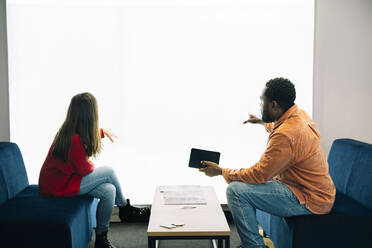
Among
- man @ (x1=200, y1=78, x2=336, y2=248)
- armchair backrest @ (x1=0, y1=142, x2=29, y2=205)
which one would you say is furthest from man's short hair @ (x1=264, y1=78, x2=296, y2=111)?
armchair backrest @ (x1=0, y1=142, x2=29, y2=205)

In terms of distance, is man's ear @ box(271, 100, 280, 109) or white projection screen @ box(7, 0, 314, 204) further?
white projection screen @ box(7, 0, 314, 204)

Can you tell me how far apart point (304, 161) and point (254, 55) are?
4.97ft

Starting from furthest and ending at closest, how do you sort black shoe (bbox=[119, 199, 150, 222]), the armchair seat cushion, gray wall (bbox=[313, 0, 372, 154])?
gray wall (bbox=[313, 0, 372, 154]) < black shoe (bbox=[119, 199, 150, 222]) < the armchair seat cushion

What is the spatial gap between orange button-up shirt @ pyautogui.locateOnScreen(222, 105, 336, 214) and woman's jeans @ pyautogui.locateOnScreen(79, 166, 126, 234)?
1085 millimetres

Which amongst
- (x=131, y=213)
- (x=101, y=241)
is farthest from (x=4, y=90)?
(x=101, y=241)

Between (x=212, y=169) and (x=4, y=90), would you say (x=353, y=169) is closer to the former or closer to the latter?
(x=212, y=169)

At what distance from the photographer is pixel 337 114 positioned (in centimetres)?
361

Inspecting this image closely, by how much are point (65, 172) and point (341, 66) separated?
2608 mm

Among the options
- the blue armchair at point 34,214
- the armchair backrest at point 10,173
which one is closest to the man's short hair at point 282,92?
the blue armchair at point 34,214

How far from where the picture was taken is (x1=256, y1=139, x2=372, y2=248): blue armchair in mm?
2312

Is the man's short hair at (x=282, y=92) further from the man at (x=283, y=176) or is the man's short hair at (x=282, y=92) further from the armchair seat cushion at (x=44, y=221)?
the armchair seat cushion at (x=44, y=221)

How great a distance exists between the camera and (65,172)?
268cm

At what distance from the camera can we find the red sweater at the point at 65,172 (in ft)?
8.70

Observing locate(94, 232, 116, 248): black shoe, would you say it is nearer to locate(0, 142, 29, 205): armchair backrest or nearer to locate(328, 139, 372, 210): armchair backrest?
locate(0, 142, 29, 205): armchair backrest
